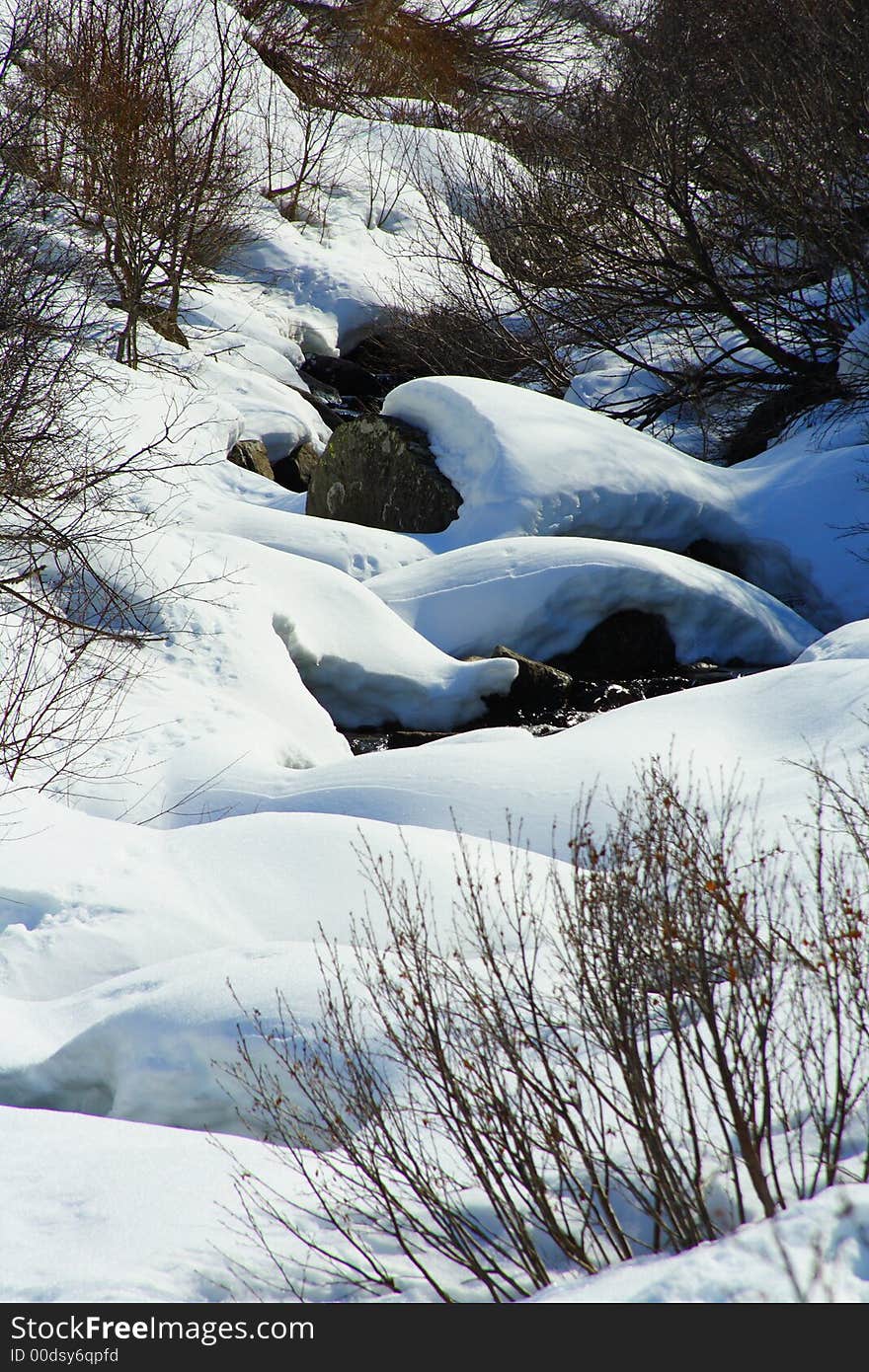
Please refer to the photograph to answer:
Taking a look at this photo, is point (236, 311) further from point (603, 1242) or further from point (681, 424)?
point (603, 1242)

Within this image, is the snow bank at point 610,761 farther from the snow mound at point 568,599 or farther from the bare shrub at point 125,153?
the bare shrub at point 125,153

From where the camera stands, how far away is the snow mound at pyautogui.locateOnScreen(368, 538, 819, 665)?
34.6 feet

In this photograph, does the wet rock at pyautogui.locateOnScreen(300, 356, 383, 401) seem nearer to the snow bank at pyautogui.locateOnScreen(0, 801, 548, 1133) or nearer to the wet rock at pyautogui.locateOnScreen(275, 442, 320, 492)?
the wet rock at pyautogui.locateOnScreen(275, 442, 320, 492)

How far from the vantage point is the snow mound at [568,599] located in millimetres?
10555

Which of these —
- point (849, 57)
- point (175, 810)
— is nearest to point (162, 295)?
point (849, 57)

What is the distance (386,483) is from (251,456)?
2824 millimetres

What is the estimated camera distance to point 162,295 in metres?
16.3

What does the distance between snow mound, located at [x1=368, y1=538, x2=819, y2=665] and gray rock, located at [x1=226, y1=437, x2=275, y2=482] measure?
4279mm

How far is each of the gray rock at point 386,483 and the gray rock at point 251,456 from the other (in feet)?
6.24

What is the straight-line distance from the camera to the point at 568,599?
10.7m

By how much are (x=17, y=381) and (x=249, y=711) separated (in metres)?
3.98

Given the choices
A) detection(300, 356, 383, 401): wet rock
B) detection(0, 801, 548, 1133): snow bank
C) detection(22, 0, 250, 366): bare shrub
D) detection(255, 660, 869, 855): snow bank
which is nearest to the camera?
detection(0, 801, 548, 1133): snow bank

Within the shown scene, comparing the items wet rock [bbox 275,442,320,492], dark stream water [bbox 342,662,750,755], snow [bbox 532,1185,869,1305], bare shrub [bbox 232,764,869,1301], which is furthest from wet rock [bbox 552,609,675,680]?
snow [bbox 532,1185,869,1305]

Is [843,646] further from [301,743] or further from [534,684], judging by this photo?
[301,743]
